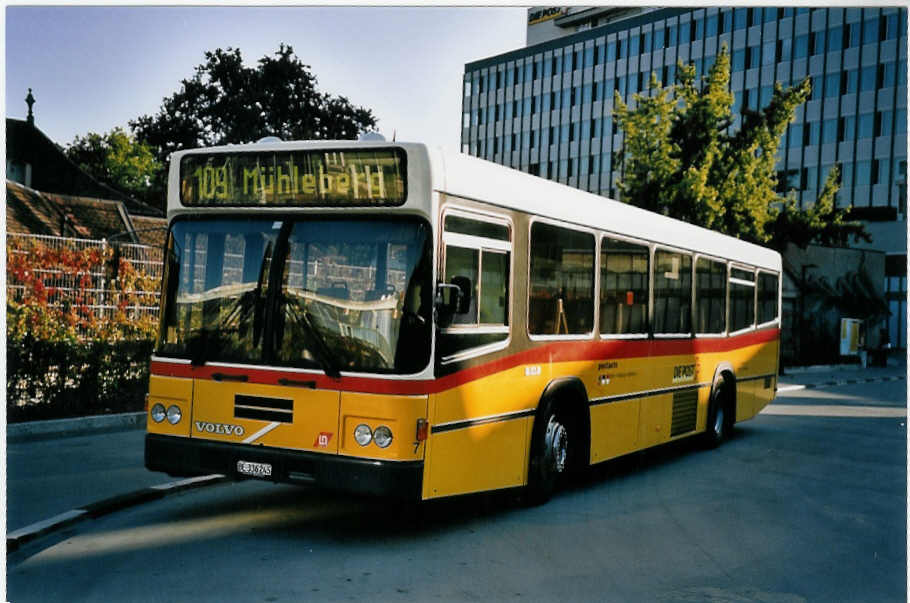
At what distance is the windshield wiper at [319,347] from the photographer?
7348 mm

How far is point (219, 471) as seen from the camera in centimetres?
762

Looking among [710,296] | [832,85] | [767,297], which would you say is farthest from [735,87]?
[710,296]

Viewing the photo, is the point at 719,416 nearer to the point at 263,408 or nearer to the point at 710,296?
the point at 710,296

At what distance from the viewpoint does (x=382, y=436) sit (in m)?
7.23

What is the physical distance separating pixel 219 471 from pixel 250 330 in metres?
1.04

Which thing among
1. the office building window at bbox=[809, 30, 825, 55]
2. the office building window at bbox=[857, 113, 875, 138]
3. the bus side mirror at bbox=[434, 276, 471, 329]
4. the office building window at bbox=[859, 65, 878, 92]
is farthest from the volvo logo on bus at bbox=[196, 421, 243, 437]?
the office building window at bbox=[857, 113, 875, 138]

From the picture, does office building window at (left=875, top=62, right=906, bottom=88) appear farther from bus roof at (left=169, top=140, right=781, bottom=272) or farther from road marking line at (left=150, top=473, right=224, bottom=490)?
road marking line at (left=150, top=473, right=224, bottom=490)

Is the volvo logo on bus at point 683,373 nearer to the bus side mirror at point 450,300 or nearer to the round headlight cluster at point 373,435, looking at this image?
the bus side mirror at point 450,300

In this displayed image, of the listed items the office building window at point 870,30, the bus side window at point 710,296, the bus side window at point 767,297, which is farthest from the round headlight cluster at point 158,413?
the bus side window at point 767,297

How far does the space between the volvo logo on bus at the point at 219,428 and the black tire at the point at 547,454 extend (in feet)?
8.25

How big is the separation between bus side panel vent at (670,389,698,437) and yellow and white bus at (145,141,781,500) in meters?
3.38

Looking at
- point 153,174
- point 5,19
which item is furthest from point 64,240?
point 5,19

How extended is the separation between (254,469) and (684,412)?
6470 mm

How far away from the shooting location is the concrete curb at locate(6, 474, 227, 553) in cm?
731
